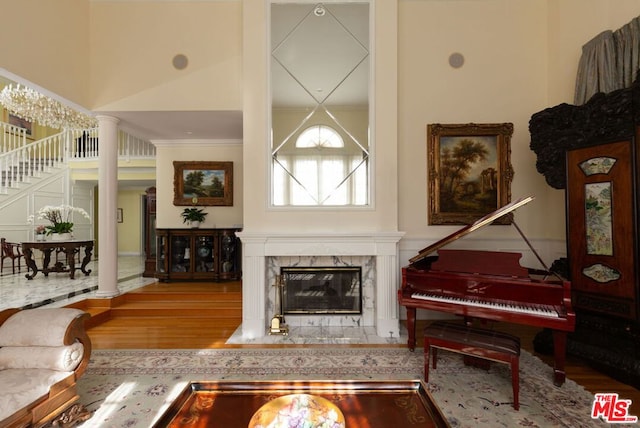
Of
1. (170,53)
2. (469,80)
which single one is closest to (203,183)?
(170,53)

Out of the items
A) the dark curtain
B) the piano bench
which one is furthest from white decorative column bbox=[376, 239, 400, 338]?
the dark curtain

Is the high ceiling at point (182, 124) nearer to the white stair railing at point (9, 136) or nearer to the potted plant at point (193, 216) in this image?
the potted plant at point (193, 216)

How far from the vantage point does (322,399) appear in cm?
154

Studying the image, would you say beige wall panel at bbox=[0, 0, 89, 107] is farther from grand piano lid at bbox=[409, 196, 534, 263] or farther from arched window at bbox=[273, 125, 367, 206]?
grand piano lid at bbox=[409, 196, 534, 263]

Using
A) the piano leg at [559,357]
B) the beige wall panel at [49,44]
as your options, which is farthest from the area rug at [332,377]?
the beige wall panel at [49,44]

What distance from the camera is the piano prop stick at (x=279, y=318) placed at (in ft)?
12.0

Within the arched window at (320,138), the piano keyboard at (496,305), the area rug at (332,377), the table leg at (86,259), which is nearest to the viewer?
the area rug at (332,377)

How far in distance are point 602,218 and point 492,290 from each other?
122cm

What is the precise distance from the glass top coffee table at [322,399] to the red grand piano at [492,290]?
126 centimetres

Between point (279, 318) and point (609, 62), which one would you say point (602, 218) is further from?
point (279, 318)

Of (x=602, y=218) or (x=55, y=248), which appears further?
(x=55, y=248)

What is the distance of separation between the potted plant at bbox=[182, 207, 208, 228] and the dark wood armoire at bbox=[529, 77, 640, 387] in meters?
5.57

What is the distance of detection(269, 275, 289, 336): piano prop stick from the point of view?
3.67 meters

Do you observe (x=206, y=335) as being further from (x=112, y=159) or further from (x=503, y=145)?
(x=503, y=145)
